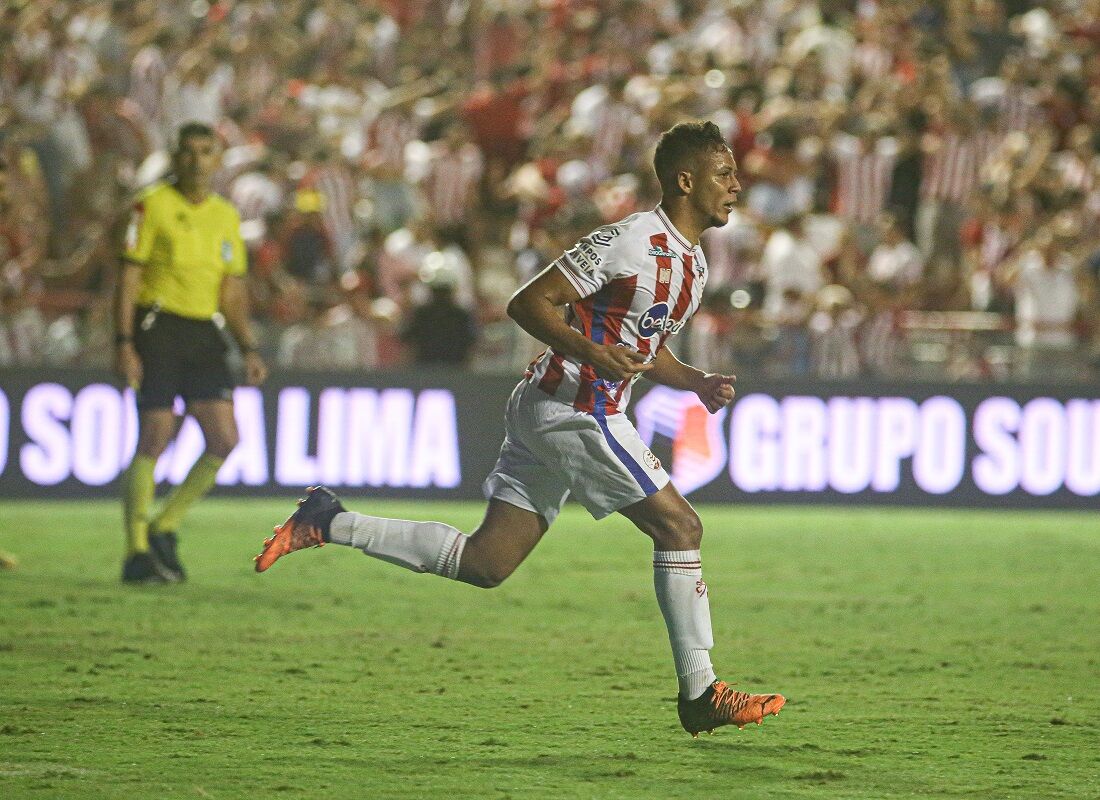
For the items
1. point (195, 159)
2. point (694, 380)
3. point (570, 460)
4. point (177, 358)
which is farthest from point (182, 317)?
point (570, 460)

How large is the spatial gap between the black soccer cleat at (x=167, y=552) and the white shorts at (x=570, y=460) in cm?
450

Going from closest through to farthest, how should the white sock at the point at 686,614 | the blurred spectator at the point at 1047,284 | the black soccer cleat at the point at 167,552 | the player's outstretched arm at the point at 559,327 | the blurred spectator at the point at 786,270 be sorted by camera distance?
the player's outstretched arm at the point at 559,327
the white sock at the point at 686,614
the black soccer cleat at the point at 167,552
the blurred spectator at the point at 786,270
the blurred spectator at the point at 1047,284

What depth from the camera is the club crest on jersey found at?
625 centimetres

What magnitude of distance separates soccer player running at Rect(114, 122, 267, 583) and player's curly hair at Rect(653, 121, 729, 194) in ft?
13.8

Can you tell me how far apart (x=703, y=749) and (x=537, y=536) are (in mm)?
974

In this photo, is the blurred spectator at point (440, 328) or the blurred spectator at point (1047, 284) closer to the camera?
the blurred spectator at point (440, 328)

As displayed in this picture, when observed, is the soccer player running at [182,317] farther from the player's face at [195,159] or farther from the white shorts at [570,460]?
the white shorts at [570,460]

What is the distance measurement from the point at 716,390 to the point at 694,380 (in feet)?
0.50

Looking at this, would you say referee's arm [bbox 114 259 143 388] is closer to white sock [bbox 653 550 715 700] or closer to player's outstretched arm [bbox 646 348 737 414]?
player's outstretched arm [bbox 646 348 737 414]

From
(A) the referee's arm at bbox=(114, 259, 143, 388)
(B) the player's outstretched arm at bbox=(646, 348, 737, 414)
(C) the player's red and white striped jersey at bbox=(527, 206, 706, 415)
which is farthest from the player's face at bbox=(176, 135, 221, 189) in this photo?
(C) the player's red and white striped jersey at bbox=(527, 206, 706, 415)

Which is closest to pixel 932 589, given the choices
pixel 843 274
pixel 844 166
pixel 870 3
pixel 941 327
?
pixel 941 327

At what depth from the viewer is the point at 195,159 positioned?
991cm

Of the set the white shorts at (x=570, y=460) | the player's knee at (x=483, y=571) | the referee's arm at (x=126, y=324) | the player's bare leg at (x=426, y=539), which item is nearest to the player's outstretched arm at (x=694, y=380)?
the white shorts at (x=570, y=460)

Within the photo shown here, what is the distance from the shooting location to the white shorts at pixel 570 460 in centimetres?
621
